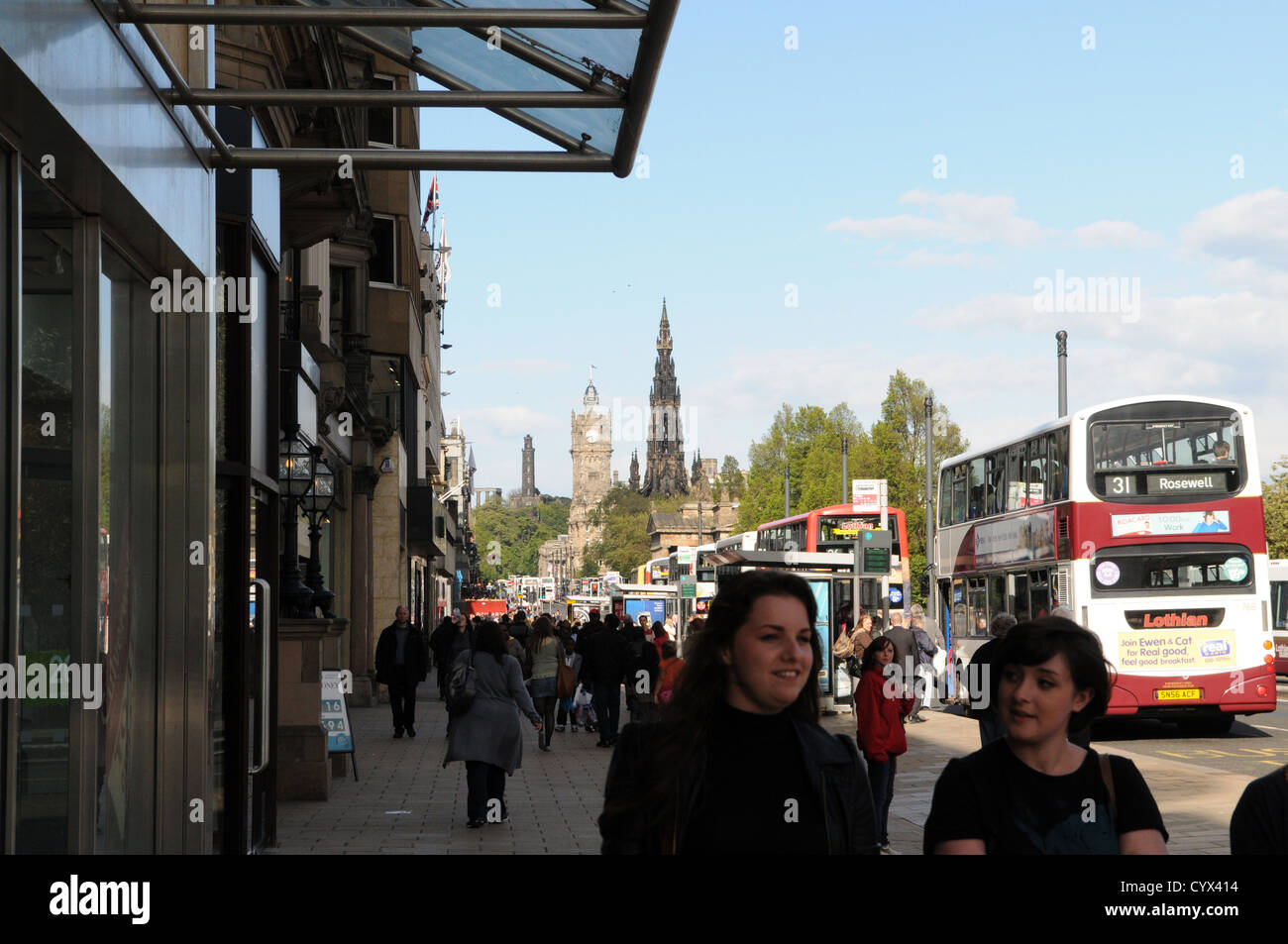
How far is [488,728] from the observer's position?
42.9ft

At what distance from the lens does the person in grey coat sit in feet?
42.7

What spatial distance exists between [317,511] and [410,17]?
1218 cm

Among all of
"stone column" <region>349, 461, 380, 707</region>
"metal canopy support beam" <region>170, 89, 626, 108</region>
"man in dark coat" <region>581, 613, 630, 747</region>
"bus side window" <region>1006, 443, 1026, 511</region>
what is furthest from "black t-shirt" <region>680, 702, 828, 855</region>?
"stone column" <region>349, 461, 380, 707</region>

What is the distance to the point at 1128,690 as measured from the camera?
2197 cm

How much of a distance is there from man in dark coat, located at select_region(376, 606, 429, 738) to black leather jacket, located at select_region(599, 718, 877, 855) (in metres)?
19.3

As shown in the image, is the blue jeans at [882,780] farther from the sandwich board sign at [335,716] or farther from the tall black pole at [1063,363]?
the tall black pole at [1063,363]

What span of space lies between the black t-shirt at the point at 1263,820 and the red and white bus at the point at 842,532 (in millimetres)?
32237

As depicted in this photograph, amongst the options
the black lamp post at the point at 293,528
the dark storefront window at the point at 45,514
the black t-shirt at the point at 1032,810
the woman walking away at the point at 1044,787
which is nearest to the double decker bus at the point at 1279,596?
the black lamp post at the point at 293,528

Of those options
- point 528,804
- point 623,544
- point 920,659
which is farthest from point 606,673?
point 623,544

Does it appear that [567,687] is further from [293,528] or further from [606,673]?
[293,528]

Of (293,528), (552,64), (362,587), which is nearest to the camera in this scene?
(552,64)

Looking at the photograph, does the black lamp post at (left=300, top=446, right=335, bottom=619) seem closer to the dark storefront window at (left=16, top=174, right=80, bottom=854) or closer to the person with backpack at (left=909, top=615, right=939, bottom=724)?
the person with backpack at (left=909, top=615, right=939, bottom=724)

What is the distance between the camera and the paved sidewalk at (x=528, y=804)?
12000mm
